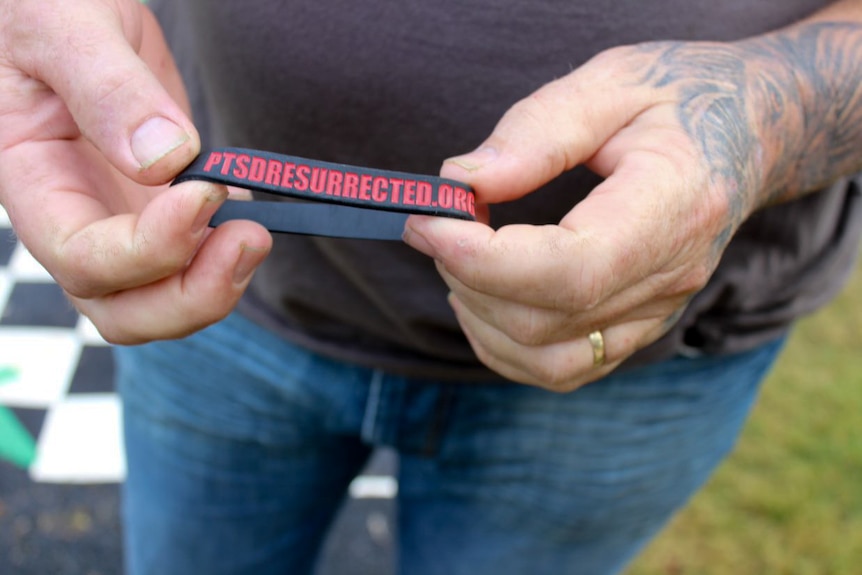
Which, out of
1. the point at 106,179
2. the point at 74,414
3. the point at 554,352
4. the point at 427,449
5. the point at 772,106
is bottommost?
the point at 74,414

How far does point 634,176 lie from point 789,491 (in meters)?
2.02

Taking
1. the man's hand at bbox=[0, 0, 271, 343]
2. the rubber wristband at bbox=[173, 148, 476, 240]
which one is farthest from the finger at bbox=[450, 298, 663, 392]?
the man's hand at bbox=[0, 0, 271, 343]

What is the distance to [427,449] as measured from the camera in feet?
3.71

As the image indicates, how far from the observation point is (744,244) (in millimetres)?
999

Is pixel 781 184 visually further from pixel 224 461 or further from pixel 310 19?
pixel 224 461

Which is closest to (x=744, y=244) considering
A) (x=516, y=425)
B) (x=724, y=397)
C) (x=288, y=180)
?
(x=724, y=397)

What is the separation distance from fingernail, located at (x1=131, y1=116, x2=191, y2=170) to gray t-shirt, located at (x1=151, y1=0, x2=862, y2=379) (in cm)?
24

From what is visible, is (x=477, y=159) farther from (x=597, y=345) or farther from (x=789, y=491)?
(x=789, y=491)

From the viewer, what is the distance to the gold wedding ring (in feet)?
2.66

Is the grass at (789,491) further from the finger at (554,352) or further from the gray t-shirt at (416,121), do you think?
the finger at (554,352)

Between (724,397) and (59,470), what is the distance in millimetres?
1939

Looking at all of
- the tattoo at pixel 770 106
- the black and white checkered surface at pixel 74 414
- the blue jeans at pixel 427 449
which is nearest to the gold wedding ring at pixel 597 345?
the tattoo at pixel 770 106

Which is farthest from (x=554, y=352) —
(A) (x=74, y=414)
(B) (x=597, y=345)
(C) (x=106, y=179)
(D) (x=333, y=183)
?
(A) (x=74, y=414)

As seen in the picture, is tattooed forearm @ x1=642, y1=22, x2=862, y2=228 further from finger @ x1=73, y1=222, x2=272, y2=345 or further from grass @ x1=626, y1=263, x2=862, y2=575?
grass @ x1=626, y1=263, x2=862, y2=575
